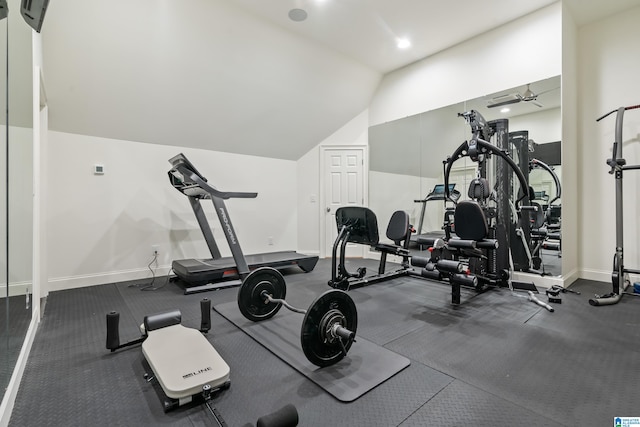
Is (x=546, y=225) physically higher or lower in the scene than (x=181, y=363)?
higher

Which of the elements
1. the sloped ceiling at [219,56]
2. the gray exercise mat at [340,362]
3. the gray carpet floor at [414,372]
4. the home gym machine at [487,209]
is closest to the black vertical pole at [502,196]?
the home gym machine at [487,209]

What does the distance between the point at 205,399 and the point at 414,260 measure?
93.5 inches

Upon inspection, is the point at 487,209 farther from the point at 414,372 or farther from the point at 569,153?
the point at 414,372

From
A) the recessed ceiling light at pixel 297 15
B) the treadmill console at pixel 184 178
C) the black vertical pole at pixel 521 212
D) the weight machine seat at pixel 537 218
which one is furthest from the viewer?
the weight machine seat at pixel 537 218

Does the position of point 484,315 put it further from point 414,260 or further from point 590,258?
point 590,258

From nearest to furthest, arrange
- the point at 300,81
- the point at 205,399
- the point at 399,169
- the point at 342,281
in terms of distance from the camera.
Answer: the point at 205,399 → the point at 342,281 → the point at 300,81 → the point at 399,169

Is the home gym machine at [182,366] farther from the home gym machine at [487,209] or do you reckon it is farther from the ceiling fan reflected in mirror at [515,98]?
the ceiling fan reflected in mirror at [515,98]

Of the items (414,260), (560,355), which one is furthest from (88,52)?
(560,355)

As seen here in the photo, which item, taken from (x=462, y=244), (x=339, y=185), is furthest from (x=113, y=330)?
(x=339, y=185)

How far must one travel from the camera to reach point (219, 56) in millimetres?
3846

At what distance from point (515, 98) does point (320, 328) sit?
4.16m

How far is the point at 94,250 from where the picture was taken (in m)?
3.86

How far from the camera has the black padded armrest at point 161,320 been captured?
2.11 m

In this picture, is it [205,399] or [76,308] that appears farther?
[76,308]
